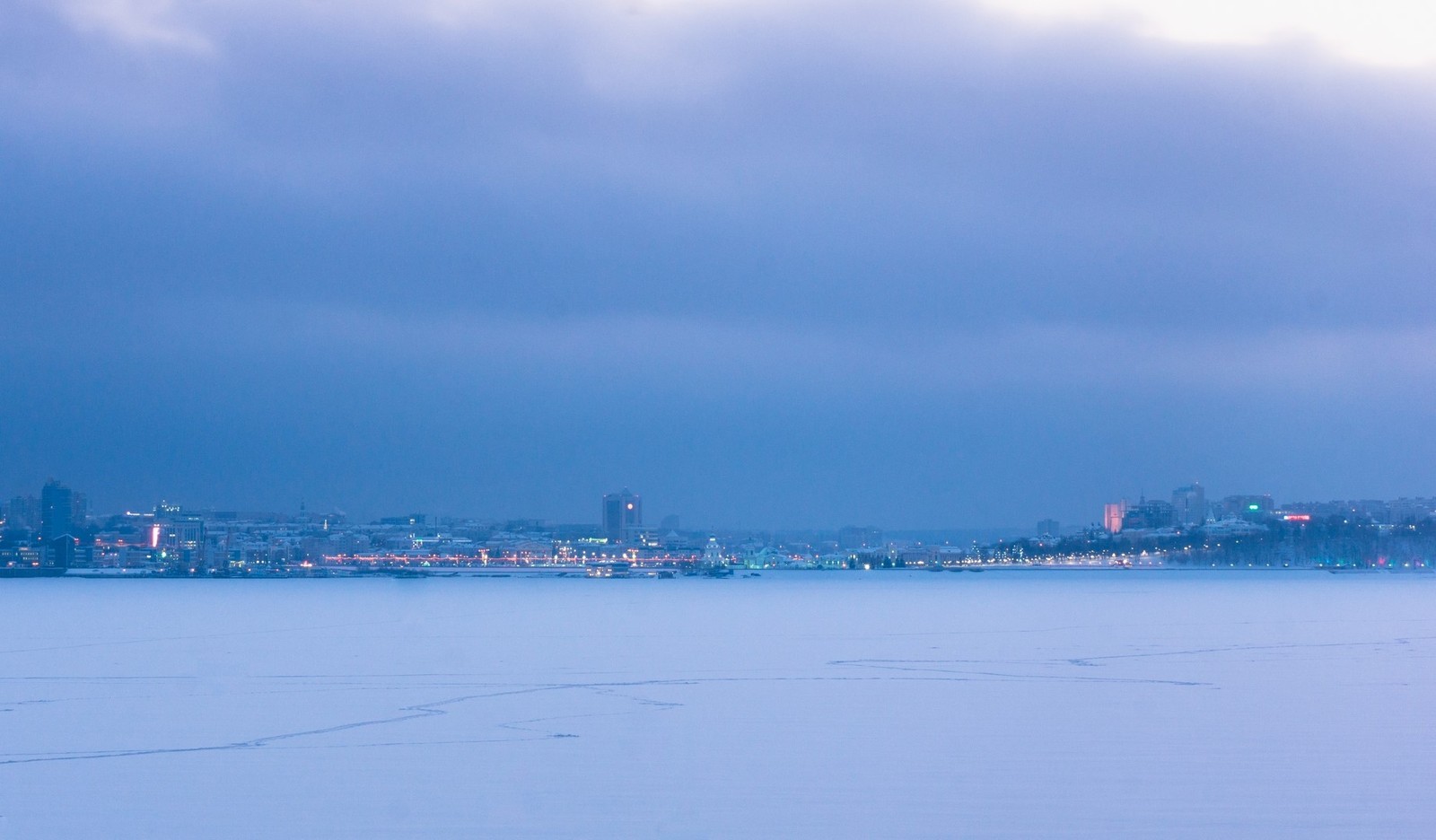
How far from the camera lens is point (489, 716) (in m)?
18.2

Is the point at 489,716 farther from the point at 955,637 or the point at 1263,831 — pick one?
the point at 955,637

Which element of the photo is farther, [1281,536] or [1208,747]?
[1281,536]

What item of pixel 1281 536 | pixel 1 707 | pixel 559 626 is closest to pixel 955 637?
pixel 559 626

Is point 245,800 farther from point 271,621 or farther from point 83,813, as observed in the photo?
point 271,621

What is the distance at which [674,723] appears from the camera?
1766cm

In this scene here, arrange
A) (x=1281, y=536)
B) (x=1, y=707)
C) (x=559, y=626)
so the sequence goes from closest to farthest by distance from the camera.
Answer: (x=1, y=707)
(x=559, y=626)
(x=1281, y=536)

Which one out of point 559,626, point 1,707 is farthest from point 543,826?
point 559,626

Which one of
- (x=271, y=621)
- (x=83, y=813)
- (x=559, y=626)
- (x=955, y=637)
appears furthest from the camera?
(x=271, y=621)

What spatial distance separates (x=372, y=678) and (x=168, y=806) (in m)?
11.1

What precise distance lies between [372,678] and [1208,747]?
494 inches

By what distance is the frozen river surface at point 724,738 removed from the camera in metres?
12.0

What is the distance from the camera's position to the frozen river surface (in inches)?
474

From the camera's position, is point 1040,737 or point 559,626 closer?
point 1040,737

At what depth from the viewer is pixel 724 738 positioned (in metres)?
16.6
